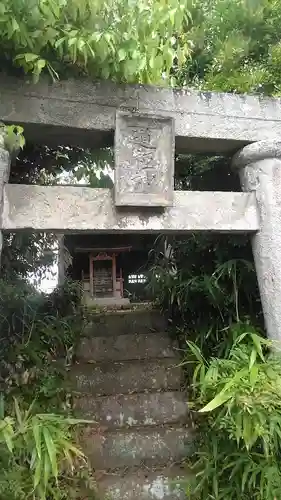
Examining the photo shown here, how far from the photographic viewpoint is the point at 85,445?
12.1 feet

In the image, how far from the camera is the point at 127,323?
5.55 m

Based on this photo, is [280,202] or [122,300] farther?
[122,300]

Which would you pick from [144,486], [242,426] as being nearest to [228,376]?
[242,426]

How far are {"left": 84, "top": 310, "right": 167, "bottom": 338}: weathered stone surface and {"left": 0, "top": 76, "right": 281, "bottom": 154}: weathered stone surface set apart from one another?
8.29 feet

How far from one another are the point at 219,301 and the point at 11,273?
86.6 inches

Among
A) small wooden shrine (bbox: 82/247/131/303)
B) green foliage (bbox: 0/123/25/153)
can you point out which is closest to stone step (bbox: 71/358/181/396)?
green foliage (bbox: 0/123/25/153)

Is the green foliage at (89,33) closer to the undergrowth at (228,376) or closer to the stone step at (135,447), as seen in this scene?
the undergrowth at (228,376)

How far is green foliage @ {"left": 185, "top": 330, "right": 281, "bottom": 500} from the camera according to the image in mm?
2721

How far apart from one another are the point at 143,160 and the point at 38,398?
2199 mm

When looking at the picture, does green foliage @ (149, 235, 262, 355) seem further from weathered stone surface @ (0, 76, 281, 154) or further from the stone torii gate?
weathered stone surface @ (0, 76, 281, 154)

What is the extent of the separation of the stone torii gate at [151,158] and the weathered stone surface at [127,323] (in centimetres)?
230

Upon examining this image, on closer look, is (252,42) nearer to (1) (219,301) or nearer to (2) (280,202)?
(2) (280,202)

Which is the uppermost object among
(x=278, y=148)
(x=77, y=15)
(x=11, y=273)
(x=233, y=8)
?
(x=233, y=8)

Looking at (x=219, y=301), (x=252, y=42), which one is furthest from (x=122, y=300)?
(x=252, y=42)
